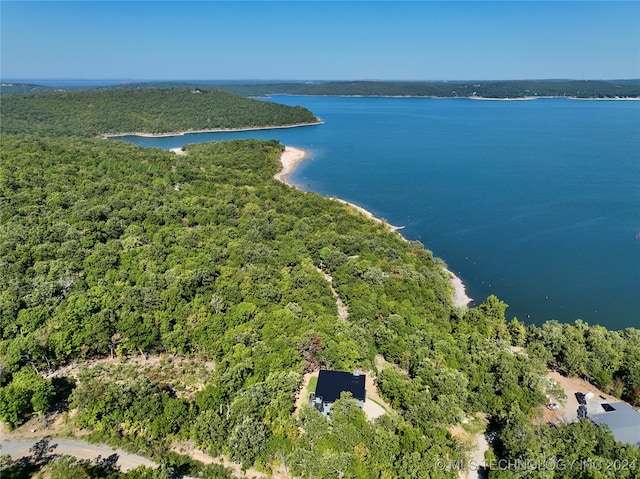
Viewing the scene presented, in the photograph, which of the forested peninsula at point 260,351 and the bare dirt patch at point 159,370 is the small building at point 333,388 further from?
the bare dirt patch at point 159,370

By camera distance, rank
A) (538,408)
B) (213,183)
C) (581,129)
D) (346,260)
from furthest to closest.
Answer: (581,129), (213,183), (346,260), (538,408)

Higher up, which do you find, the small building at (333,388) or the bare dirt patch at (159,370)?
the small building at (333,388)

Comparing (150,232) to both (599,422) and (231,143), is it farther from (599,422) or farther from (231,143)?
(231,143)

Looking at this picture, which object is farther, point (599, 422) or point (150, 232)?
point (150, 232)

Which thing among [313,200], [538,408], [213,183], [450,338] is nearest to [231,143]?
[213,183]

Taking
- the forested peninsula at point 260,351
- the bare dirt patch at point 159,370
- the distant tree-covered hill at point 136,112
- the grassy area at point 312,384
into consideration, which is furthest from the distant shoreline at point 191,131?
the grassy area at point 312,384

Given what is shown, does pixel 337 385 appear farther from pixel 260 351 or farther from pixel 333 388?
pixel 260 351

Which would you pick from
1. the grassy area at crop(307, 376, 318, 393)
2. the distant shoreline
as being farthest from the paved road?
the distant shoreline
